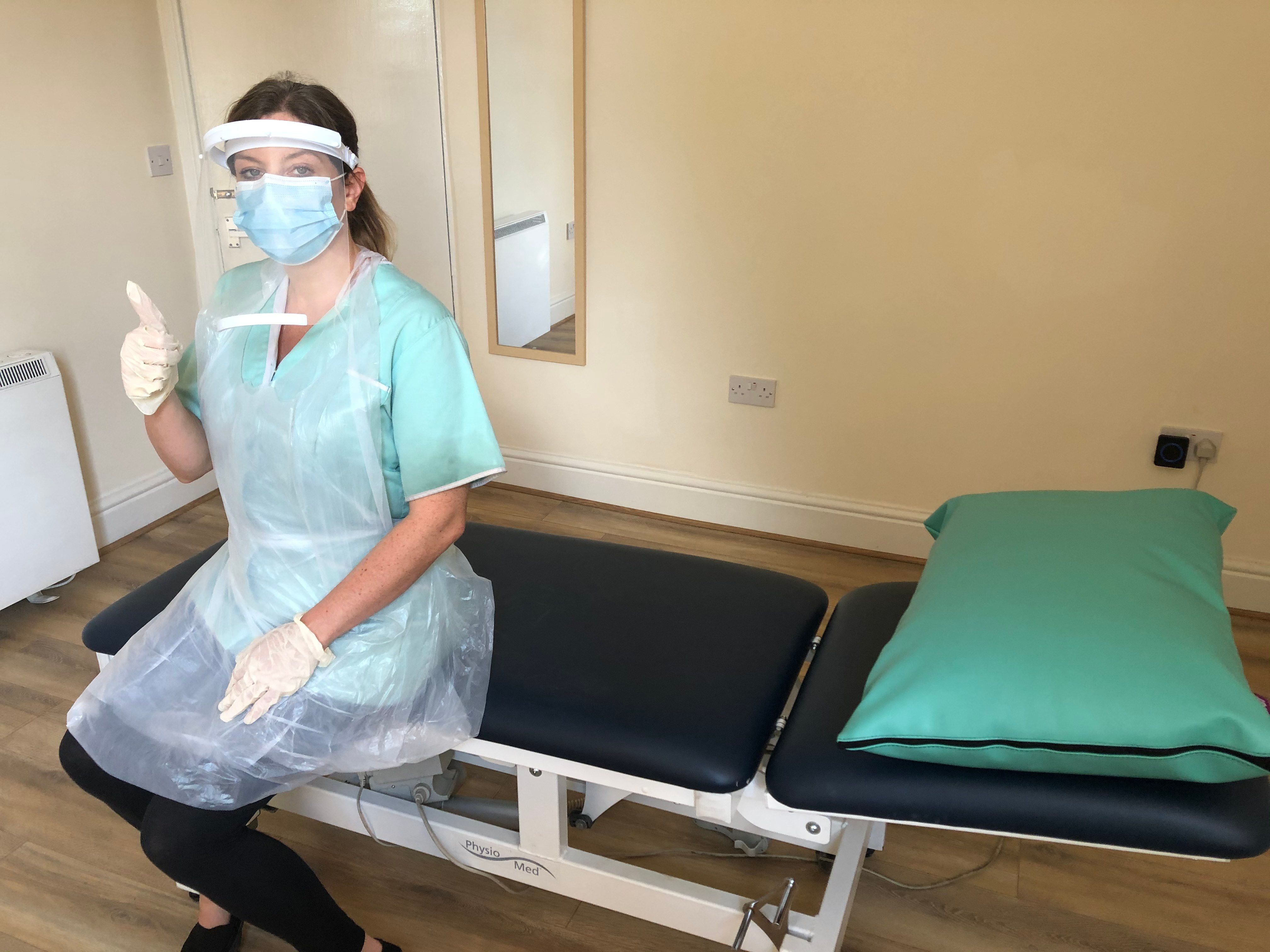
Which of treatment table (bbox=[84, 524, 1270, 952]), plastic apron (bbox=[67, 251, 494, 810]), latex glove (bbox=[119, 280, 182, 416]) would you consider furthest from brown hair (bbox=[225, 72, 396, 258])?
treatment table (bbox=[84, 524, 1270, 952])

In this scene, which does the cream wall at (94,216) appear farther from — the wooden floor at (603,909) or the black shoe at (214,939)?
the black shoe at (214,939)

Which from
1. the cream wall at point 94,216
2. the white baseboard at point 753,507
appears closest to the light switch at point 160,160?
the cream wall at point 94,216

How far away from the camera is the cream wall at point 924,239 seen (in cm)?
209

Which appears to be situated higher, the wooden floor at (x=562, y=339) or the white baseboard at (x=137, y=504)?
the wooden floor at (x=562, y=339)

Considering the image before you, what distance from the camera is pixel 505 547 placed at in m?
1.69

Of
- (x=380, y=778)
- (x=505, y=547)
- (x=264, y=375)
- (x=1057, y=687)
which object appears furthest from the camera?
(x=505, y=547)

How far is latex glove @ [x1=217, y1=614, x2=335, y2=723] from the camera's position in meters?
1.21

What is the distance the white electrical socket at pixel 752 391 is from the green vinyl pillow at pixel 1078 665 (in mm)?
1316

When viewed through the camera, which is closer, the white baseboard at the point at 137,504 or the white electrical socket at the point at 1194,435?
the white electrical socket at the point at 1194,435

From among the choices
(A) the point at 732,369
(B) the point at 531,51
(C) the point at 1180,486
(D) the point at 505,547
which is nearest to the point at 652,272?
(A) the point at 732,369

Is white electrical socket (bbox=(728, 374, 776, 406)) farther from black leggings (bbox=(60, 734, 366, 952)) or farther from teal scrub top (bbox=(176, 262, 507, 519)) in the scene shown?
black leggings (bbox=(60, 734, 366, 952))

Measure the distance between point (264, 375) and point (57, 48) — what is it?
1.69 meters

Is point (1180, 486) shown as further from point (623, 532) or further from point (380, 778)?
point (380, 778)

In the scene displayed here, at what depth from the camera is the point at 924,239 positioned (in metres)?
2.32
